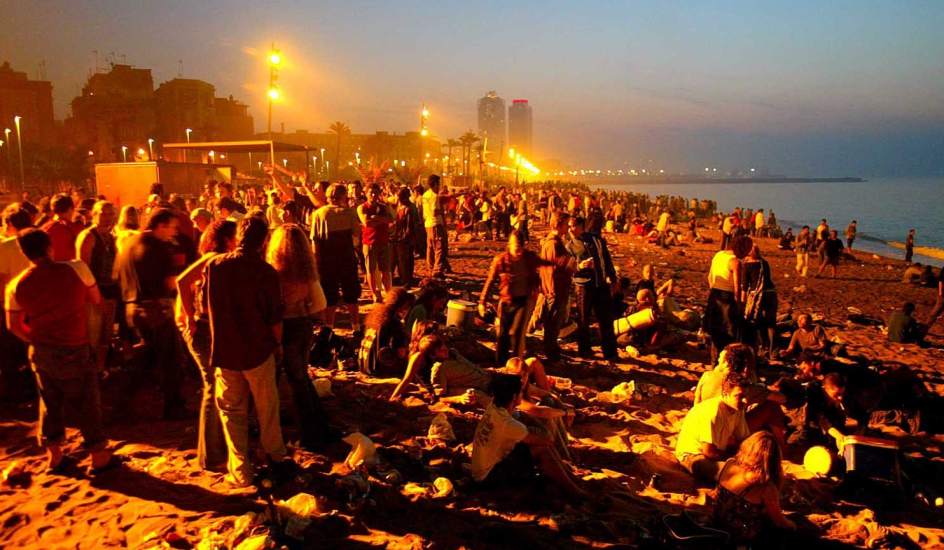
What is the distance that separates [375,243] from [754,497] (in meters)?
6.55

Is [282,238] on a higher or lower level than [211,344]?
higher

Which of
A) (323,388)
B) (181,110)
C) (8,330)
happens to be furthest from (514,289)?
(181,110)

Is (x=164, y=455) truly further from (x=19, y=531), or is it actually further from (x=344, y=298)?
(x=344, y=298)

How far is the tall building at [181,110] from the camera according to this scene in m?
66.0

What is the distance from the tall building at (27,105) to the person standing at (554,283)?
58.3m

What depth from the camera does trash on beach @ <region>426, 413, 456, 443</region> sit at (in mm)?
5078

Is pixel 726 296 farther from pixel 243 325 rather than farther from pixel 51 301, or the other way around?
pixel 51 301

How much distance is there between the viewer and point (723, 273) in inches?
269

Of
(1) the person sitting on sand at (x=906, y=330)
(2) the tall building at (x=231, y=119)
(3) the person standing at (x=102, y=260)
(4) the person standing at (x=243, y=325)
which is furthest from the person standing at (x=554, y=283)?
(2) the tall building at (x=231, y=119)

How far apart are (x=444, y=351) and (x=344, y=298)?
7.69 feet

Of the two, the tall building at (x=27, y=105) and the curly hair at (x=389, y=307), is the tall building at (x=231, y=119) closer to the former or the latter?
the tall building at (x=27, y=105)

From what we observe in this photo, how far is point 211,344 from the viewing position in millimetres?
3986

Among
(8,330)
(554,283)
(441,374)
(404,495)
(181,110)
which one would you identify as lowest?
(404,495)

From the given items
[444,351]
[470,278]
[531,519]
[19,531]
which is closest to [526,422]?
[531,519]
